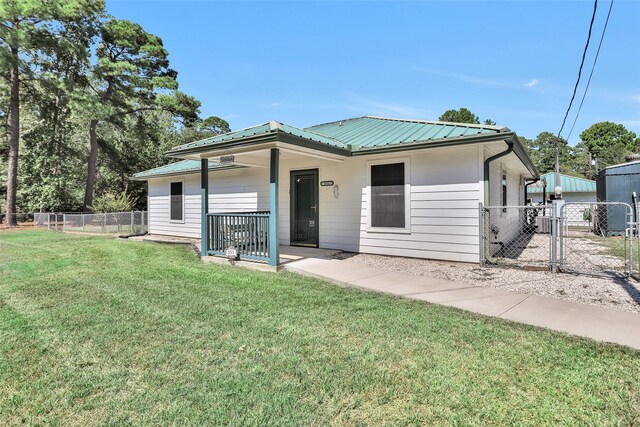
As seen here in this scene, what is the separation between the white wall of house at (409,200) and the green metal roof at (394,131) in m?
0.35

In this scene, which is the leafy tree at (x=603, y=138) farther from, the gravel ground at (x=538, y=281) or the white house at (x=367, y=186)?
the gravel ground at (x=538, y=281)

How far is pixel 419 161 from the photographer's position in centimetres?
722

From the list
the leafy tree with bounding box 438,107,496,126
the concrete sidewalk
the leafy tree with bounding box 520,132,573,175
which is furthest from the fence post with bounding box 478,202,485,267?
the leafy tree with bounding box 520,132,573,175

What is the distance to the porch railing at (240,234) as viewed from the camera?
6582 millimetres

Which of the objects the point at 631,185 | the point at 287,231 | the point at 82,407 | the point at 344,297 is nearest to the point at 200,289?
the point at 344,297

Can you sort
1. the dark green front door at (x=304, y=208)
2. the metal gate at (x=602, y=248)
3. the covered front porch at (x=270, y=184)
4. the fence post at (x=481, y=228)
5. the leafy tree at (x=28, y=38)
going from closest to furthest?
1. the metal gate at (x=602, y=248)
2. the covered front porch at (x=270, y=184)
3. the fence post at (x=481, y=228)
4. the dark green front door at (x=304, y=208)
5. the leafy tree at (x=28, y=38)

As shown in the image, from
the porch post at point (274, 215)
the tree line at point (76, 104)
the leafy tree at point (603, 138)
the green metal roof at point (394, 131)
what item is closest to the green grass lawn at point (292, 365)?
the porch post at point (274, 215)

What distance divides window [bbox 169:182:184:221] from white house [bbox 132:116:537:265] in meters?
4.45

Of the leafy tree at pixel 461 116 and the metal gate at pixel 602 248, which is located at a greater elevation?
the leafy tree at pixel 461 116

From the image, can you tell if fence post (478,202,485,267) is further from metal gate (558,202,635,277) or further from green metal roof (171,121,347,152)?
green metal roof (171,121,347,152)

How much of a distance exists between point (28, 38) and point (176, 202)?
547 inches

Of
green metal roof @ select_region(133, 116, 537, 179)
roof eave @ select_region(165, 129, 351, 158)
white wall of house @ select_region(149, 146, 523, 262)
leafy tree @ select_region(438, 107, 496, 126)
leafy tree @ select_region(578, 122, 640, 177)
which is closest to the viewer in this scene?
roof eave @ select_region(165, 129, 351, 158)

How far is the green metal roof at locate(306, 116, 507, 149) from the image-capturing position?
6613mm

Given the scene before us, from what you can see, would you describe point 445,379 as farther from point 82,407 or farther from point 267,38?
point 267,38
